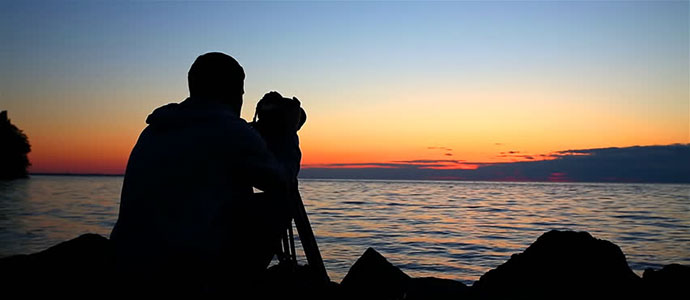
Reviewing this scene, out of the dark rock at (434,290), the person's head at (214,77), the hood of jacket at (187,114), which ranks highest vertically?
the person's head at (214,77)

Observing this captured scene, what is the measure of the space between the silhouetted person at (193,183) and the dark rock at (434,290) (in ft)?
13.1

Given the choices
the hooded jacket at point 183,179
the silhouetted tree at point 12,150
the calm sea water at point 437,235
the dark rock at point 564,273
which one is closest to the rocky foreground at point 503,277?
the dark rock at point 564,273

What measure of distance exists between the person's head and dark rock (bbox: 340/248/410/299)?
113 inches

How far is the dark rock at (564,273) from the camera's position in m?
6.05

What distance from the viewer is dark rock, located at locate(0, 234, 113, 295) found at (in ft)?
18.9

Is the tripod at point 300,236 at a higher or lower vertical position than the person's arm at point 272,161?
lower

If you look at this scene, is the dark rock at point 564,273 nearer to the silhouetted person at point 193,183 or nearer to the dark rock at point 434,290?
the dark rock at point 434,290

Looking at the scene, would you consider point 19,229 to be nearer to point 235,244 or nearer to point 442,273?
point 442,273

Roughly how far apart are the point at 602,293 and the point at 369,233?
987 centimetres

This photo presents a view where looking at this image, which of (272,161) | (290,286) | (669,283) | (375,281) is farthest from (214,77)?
(669,283)

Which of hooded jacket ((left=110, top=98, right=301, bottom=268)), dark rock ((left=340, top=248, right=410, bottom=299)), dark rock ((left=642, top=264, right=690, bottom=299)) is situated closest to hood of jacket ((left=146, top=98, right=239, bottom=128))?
hooded jacket ((left=110, top=98, right=301, bottom=268))

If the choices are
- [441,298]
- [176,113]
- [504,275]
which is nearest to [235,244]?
[176,113]

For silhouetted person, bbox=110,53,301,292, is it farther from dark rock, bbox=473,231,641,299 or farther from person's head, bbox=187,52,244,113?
dark rock, bbox=473,231,641,299

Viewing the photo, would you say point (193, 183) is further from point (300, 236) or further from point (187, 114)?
point (300, 236)
